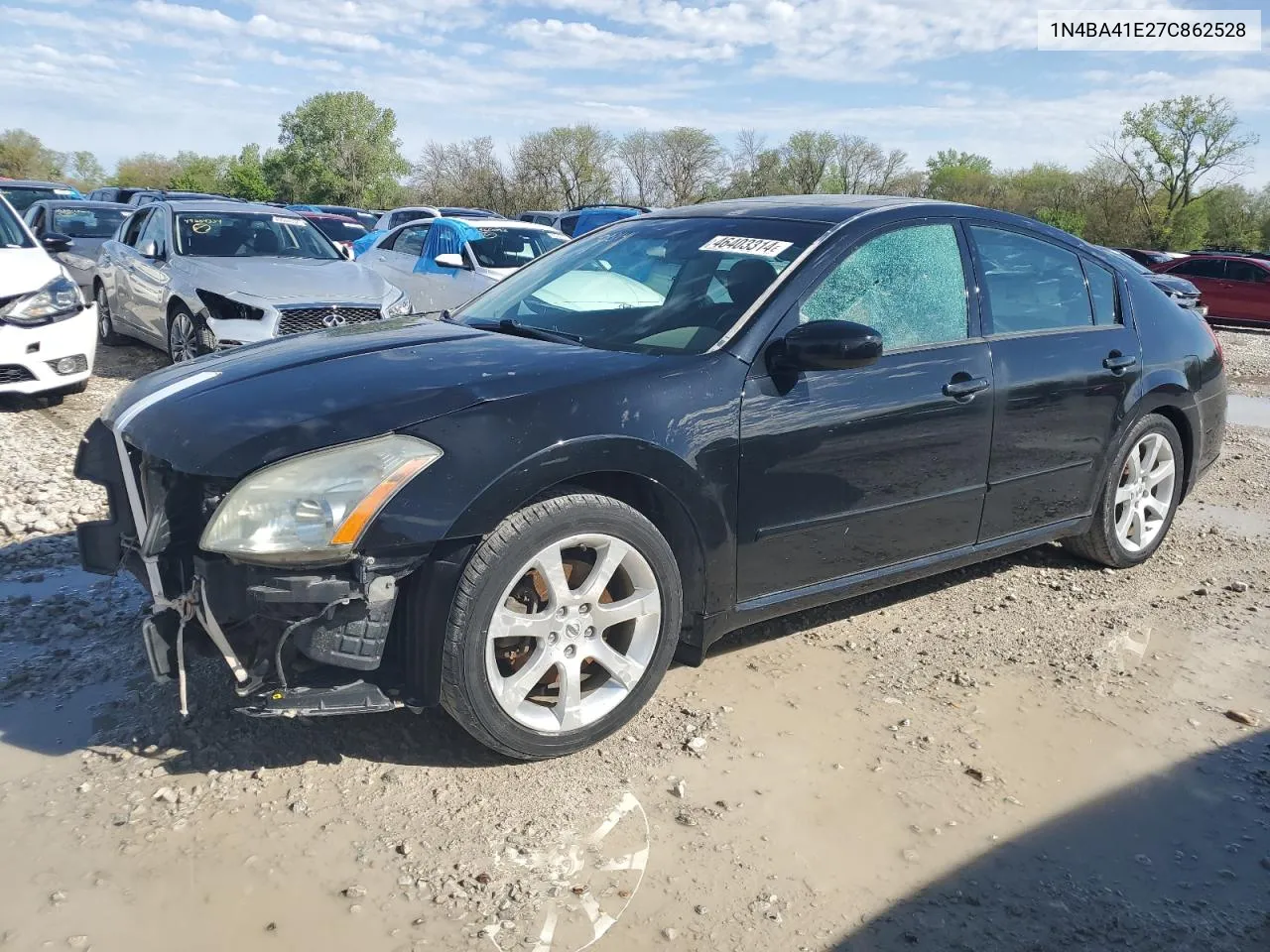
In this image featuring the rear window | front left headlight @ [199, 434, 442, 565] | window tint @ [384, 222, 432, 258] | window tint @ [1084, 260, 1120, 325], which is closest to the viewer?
front left headlight @ [199, 434, 442, 565]

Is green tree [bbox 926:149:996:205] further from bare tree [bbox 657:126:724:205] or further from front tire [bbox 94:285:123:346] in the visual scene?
front tire [bbox 94:285:123:346]

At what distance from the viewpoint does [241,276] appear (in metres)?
8.05

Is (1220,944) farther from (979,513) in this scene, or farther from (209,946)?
(209,946)

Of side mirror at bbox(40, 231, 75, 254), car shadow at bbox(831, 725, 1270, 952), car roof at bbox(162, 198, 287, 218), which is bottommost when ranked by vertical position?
car shadow at bbox(831, 725, 1270, 952)

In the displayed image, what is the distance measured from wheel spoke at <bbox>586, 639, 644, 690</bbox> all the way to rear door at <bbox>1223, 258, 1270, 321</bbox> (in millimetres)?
21394

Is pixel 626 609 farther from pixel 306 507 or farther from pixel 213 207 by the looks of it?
pixel 213 207

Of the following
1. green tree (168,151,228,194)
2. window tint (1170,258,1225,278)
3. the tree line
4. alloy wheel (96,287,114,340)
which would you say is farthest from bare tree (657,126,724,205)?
alloy wheel (96,287,114,340)

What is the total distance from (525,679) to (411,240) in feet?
33.5

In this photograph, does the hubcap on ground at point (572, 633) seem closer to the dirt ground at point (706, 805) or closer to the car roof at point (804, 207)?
the dirt ground at point (706, 805)

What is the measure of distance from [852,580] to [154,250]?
25.2ft

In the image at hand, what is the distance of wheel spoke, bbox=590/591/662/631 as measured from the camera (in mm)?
2990

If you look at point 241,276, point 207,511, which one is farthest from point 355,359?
point 241,276

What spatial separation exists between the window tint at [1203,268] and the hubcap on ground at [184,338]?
782 inches

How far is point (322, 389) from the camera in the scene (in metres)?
Result: 2.96
